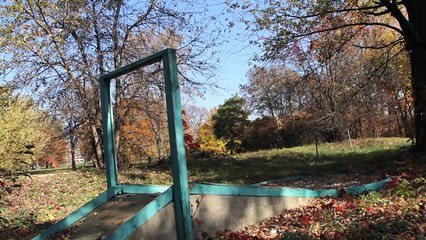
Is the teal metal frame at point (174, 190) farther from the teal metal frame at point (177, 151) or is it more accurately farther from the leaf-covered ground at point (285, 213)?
the leaf-covered ground at point (285, 213)

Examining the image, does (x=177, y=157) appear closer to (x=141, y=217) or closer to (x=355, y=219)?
(x=141, y=217)

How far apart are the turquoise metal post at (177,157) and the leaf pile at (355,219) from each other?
48cm

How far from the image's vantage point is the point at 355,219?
443cm

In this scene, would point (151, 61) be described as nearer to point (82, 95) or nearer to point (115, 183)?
point (115, 183)

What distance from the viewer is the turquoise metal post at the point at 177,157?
13.5 ft

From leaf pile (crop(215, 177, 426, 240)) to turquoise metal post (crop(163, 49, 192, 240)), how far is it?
1.59 feet

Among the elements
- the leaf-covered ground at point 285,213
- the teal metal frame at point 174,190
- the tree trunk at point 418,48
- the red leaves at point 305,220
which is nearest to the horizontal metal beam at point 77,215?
the teal metal frame at point 174,190

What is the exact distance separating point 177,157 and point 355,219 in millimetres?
2011

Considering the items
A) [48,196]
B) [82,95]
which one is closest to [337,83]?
[82,95]

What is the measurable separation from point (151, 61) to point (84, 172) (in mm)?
12404

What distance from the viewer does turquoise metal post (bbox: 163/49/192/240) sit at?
13.5 ft

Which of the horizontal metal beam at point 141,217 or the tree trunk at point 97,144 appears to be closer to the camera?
the horizontal metal beam at point 141,217

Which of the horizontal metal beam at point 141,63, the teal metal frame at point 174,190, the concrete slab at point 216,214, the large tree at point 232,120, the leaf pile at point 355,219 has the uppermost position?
the large tree at point 232,120

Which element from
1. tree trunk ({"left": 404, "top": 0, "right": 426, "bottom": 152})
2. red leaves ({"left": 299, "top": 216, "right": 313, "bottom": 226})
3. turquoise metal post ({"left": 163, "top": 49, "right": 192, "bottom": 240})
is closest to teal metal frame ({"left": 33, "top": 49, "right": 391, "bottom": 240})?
turquoise metal post ({"left": 163, "top": 49, "right": 192, "bottom": 240})
